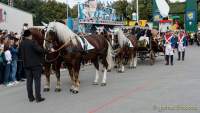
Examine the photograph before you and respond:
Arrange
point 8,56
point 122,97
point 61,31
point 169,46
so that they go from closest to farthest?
1. point 122,97
2. point 61,31
3. point 8,56
4. point 169,46

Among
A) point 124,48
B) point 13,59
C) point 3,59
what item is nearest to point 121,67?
point 124,48

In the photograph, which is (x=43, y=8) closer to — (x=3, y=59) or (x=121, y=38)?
(x=121, y=38)

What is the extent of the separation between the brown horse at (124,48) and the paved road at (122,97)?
235 centimetres

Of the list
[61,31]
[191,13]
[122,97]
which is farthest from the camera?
[191,13]

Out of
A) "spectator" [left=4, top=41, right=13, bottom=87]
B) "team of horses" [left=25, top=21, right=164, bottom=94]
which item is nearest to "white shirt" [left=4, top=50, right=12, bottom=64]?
"spectator" [left=4, top=41, right=13, bottom=87]

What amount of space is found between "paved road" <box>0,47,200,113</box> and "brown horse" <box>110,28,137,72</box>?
7.71ft

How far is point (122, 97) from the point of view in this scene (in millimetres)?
10656

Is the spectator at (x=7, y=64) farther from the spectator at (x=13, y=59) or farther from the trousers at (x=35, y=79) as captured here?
the trousers at (x=35, y=79)

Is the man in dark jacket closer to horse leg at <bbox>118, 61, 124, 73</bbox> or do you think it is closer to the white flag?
horse leg at <bbox>118, 61, 124, 73</bbox>

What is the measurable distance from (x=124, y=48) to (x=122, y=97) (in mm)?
6996

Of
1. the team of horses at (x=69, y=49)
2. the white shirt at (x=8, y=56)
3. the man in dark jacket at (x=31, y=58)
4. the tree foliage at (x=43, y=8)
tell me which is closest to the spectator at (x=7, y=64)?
the white shirt at (x=8, y=56)

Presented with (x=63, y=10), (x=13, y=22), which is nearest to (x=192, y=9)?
(x=13, y=22)

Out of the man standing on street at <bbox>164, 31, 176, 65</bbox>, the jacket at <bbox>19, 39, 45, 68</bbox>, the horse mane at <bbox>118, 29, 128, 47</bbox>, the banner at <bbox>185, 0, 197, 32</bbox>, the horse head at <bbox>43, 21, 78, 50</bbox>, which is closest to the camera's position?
the jacket at <bbox>19, 39, 45, 68</bbox>

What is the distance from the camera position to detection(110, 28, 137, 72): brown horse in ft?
56.1
